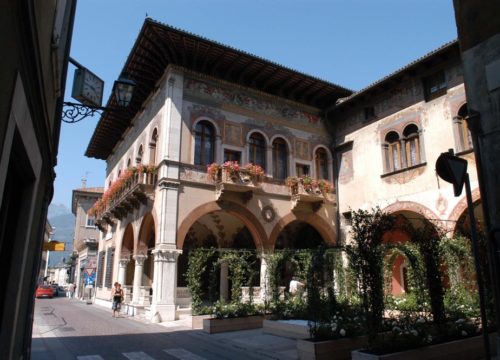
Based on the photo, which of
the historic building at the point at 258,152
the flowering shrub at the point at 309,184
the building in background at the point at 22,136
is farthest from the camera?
the flowering shrub at the point at 309,184

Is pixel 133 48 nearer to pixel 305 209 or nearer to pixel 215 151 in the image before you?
pixel 215 151

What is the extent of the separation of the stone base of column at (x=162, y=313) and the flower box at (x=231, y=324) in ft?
9.41

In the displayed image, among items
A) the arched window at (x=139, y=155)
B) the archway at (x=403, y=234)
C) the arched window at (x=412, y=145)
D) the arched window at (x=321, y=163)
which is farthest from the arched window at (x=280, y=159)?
the arched window at (x=139, y=155)

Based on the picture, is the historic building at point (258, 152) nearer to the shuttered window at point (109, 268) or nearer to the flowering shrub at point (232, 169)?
the flowering shrub at point (232, 169)

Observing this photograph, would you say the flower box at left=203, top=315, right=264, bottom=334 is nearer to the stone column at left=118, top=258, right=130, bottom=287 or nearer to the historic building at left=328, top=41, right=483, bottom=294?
the historic building at left=328, top=41, right=483, bottom=294

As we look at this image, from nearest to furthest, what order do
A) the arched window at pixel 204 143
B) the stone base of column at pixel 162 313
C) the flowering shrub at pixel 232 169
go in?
1. the stone base of column at pixel 162 313
2. the flowering shrub at pixel 232 169
3. the arched window at pixel 204 143

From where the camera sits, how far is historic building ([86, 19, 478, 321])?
577 inches

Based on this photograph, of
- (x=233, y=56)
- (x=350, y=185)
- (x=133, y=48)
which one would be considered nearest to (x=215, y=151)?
(x=233, y=56)

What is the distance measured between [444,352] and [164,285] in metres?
9.50

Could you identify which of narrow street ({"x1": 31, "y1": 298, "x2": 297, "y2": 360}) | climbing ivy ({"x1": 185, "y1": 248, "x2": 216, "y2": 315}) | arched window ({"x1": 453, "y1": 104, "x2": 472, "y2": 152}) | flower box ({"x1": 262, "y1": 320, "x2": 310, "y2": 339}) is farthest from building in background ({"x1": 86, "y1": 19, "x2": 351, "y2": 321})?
arched window ({"x1": 453, "y1": 104, "x2": 472, "y2": 152})

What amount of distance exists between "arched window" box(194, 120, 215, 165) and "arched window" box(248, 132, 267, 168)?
5.74 feet

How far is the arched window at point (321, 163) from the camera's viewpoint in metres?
19.0

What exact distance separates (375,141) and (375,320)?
11.3 metres

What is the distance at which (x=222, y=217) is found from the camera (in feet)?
59.6
